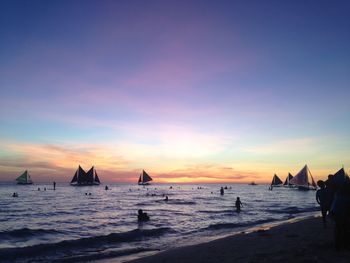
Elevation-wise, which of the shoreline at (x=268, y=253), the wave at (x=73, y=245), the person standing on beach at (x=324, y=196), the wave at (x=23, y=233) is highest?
the person standing on beach at (x=324, y=196)

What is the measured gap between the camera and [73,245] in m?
20.7

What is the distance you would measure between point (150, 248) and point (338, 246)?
37.2ft

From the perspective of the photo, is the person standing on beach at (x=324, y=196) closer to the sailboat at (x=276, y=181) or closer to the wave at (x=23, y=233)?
the wave at (x=23, y=233)

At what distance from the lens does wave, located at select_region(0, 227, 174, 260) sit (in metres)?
18.1

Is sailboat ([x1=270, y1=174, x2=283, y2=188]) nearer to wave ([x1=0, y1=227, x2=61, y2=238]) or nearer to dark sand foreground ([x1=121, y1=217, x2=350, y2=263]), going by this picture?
wave ([x1=0, y1=227, x2=61, y2=238])

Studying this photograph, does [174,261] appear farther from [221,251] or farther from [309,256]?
[309,256]

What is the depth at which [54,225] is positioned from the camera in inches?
1224

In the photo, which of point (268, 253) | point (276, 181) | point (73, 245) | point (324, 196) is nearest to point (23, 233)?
point (73, 245)

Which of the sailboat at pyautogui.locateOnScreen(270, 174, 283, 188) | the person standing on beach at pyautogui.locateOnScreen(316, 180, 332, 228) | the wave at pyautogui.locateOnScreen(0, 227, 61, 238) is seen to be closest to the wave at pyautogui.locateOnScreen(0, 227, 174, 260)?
the wave at pyautogui.locateOnScreen(0, 227, 61, 238)

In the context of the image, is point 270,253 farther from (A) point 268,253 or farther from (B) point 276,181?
(B) point 276,181

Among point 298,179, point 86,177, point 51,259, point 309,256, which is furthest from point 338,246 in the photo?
point 86,177

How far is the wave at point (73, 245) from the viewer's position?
18.1 meters

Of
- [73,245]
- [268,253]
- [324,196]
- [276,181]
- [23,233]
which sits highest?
[276,181]

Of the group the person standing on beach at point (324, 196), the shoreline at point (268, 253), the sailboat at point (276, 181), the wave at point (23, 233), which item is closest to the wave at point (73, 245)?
the shoreline at point (268, 253)
